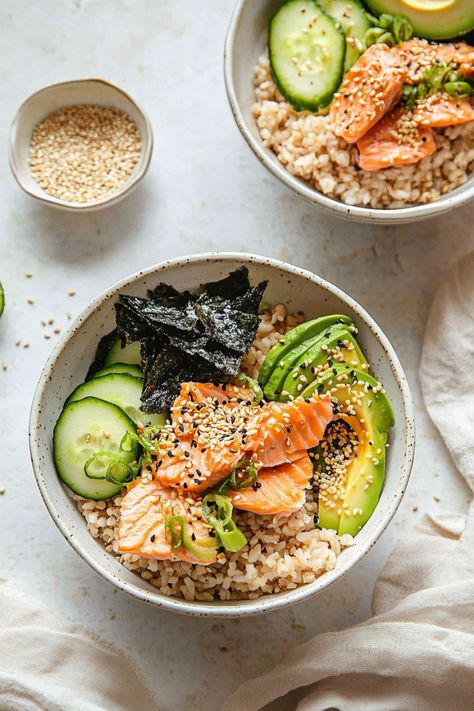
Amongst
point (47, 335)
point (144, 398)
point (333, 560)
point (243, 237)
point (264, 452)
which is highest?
point (243, 237)

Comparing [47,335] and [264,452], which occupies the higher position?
[47,335]

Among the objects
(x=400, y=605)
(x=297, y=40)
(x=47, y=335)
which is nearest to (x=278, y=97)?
(x=297, y=40)

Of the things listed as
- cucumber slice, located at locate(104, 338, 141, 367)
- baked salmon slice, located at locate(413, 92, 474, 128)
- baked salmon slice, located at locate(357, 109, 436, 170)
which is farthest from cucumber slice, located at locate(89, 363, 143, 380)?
baked salmon slice, located at locate(413, 92, 474, 128)

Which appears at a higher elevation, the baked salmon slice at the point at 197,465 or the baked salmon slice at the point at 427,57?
the baked salmon slice at the point at 427,57

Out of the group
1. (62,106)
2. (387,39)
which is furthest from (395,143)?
(62,106)

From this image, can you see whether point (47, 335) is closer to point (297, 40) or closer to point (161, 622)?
point (161, 622)

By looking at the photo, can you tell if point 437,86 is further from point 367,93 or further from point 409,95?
point 367,93

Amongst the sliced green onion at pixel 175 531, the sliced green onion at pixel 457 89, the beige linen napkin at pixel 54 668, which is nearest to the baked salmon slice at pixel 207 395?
the sliced green onion at pixel 175 531

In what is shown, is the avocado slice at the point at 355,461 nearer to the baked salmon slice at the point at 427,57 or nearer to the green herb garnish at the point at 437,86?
the green herb garnish at the point at 437,86

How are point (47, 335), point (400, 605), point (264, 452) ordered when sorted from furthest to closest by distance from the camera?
point (47, 335), point (400, 605), point (264, 452)
